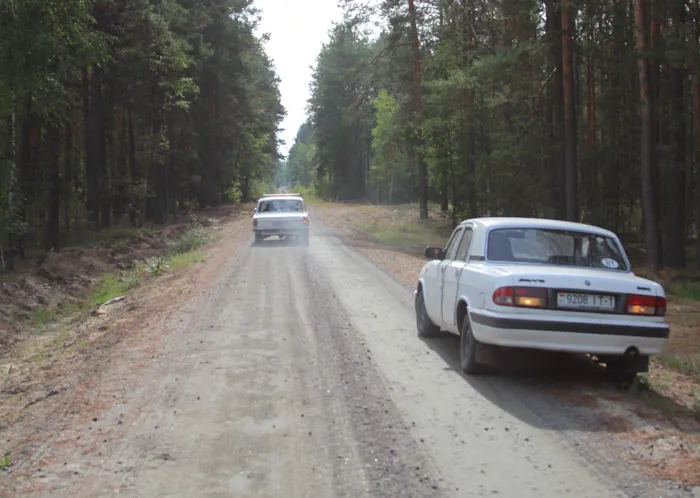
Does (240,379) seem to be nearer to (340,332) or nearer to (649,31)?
(340,332)

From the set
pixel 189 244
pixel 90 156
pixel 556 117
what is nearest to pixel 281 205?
pixel 189 244

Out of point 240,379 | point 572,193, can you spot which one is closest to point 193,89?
point 572,193

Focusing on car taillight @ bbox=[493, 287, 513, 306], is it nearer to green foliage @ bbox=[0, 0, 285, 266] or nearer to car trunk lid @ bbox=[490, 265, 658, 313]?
car trunk lid @ bbox=[490, 265, 658, 313]

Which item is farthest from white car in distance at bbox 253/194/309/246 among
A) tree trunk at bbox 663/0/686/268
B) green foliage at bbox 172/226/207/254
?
tree trunk at bbox 663/0/686/268

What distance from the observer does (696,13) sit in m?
22.0

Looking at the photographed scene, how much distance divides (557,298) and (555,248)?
1.17 metres

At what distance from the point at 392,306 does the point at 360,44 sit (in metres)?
68.2

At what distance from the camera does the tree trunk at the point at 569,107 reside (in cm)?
2334

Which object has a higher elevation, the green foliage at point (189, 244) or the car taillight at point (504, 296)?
the car taillight at point (504, 296)

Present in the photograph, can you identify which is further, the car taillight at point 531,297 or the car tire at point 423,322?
the car tire at point 423,322

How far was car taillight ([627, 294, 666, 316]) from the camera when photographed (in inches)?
292

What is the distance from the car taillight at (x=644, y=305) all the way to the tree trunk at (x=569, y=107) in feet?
55.9

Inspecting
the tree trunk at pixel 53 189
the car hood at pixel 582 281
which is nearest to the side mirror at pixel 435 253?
the car hood at pixel 582 281

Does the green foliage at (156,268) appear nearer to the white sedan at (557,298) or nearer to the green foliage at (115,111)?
the green foliage at (115,111)
